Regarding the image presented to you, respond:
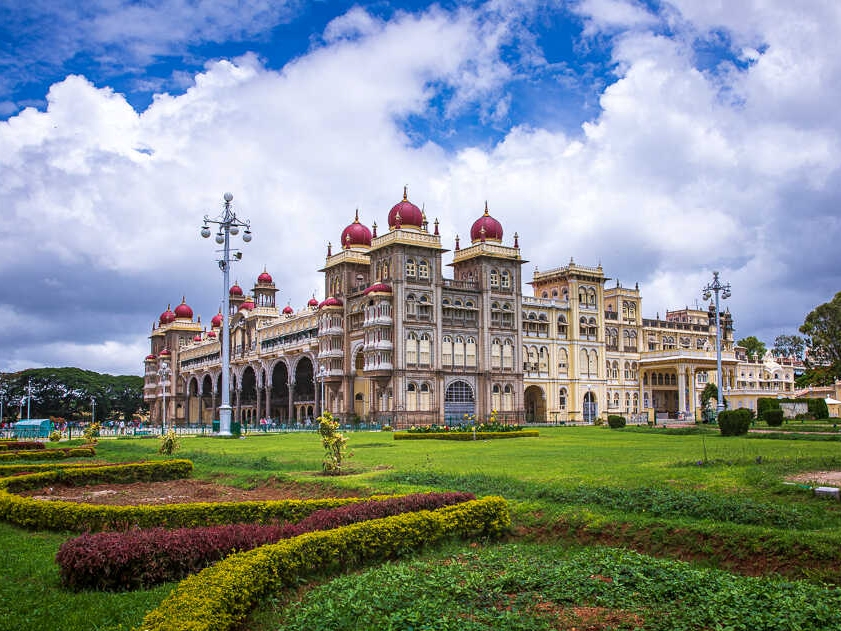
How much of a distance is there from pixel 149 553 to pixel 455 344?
5549cm

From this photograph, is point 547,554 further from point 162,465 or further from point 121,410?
point 121,410

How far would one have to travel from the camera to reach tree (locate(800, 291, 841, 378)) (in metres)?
61.6

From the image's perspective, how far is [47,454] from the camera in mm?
29719

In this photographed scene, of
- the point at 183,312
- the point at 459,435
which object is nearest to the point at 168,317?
the point at 183,312

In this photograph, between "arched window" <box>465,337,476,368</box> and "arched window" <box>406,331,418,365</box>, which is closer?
"arched window" <box>406,331,418,365</box>

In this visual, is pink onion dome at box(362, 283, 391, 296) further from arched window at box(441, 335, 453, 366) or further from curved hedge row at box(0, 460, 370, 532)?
curved hedge row at box(0, 460, 370, 532)

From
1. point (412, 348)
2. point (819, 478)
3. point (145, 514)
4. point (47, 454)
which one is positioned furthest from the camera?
point (412, 348)

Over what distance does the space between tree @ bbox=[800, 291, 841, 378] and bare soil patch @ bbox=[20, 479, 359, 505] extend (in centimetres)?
5629

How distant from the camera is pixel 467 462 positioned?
22125mm

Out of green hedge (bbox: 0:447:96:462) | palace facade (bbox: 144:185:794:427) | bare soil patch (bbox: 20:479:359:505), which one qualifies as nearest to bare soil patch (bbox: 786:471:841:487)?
bare soil patch (bbox: 20:479:359:505)

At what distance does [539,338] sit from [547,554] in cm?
6287

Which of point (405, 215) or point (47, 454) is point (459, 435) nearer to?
point (47, 454)

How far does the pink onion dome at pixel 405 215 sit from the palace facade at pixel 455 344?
0.16 meters

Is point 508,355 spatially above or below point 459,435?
above
